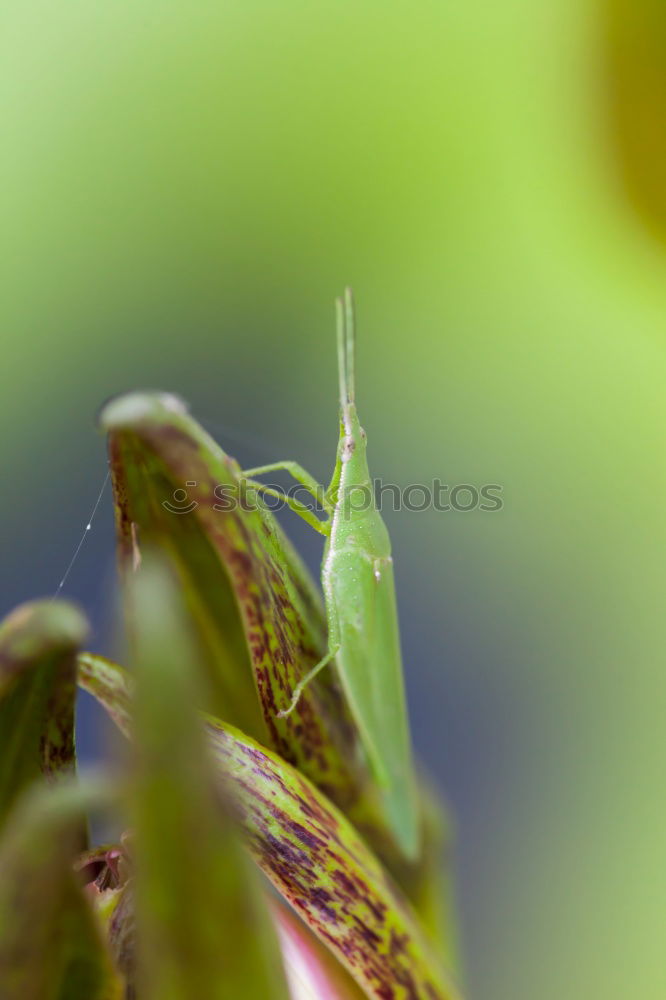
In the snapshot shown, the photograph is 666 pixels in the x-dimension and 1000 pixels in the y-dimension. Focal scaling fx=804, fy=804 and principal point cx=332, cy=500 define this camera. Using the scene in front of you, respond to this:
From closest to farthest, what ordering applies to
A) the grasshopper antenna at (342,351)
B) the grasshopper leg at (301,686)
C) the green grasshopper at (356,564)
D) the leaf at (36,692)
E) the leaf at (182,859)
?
1. the leaf at (182,859)
2. the leaf at (36,692)
3. the grasshopper leg at (301,686)
4. the green grasshopper at (356,564)
5. the grasshopper antenna at (342,351)

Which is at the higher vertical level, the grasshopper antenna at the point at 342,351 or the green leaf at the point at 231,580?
the grasshopper antenna at the point at 342,351

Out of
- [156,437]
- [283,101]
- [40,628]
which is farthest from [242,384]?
[40,628]

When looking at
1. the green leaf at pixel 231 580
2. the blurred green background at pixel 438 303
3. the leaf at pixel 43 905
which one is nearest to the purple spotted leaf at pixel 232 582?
the green leaf at pixel 231 580

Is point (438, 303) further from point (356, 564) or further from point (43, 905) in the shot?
point (43, 905)

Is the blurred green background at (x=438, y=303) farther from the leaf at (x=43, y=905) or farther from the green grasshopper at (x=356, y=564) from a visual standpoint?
the leaf at (x=43, y=905)

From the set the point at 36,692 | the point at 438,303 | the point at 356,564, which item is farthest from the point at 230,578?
the point at 438,303

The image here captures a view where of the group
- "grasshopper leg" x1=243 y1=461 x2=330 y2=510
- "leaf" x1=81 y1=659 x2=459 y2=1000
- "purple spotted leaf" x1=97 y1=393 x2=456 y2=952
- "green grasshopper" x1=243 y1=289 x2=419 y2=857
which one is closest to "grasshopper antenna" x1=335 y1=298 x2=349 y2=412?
"green grasshopper" x1=243 y1=289 x2=419 y2=857

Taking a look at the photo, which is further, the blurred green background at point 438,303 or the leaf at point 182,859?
the blurred green background at point 438,303
